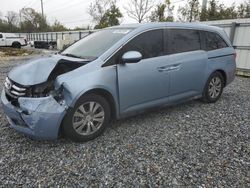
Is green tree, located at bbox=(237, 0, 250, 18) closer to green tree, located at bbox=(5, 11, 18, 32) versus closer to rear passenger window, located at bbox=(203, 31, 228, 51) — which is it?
rear passenger window, located at bbox=(203, 31, 228, 51)

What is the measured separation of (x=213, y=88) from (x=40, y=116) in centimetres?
354

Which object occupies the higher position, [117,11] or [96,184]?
[117,11]

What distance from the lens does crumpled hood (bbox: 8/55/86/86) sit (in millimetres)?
2957

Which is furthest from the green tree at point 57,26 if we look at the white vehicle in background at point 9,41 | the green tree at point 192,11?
the green tree at point 192,11

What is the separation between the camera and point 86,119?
311 centimetres

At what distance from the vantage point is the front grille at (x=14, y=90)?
2898mm

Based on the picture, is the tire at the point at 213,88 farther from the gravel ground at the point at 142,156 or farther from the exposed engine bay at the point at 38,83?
the exposed engine bay at the point at 38,83

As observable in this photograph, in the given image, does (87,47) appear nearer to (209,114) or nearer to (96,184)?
(96,184)

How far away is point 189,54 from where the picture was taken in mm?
4078

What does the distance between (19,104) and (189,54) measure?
2894 millimetres

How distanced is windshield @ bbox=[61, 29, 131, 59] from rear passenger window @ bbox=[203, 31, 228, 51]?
1769 millimetres

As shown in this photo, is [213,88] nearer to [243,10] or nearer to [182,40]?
[182,40]

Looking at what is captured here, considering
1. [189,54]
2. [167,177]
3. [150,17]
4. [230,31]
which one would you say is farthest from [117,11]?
[167,177]

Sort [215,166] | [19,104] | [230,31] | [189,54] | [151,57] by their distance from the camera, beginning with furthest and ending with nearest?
[230,31] < [189,54] < [151,57] < [19,104] < [215,166]
